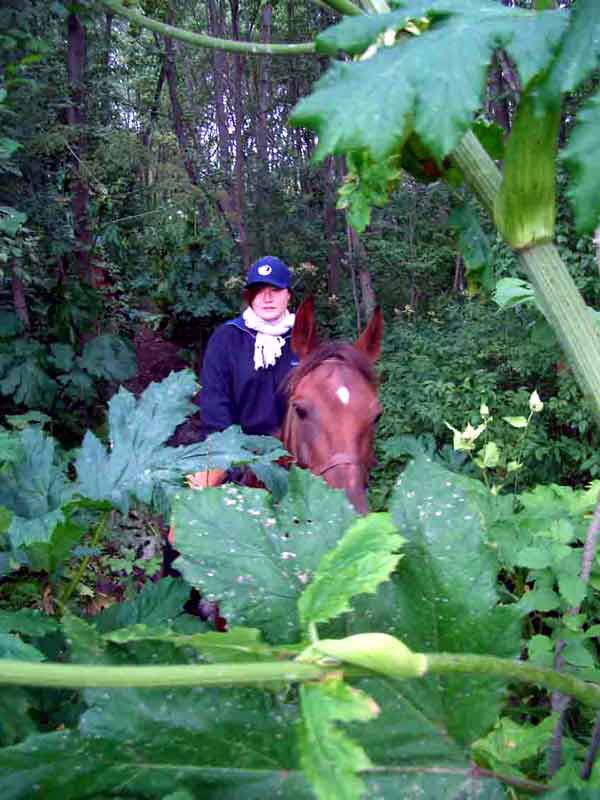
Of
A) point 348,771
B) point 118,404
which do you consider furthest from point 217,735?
point 118,404

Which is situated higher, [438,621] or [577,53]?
[577,53]

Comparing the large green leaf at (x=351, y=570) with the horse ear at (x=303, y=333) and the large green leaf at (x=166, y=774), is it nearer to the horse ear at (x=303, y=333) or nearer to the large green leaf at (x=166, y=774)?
the large green leaf at (x=166, y=774)

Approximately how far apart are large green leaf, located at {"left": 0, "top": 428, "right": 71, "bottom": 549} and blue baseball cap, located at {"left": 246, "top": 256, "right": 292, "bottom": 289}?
2467mm

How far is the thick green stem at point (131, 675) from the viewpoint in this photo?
1.38 feet

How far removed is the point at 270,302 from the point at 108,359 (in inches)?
198

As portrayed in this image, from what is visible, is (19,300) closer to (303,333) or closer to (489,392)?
(489,392)

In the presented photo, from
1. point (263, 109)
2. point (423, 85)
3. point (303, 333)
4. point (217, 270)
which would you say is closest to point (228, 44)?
point (423, 85)

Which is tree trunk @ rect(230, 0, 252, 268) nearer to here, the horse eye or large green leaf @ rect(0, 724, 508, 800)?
the horse eye

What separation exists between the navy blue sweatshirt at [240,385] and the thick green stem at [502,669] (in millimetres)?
2946

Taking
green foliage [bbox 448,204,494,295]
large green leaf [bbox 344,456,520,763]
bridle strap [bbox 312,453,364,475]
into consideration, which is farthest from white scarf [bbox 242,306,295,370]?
large green leaf [bbox 344,456,520,763]

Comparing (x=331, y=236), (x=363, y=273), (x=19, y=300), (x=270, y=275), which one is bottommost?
(x=270, y=275)

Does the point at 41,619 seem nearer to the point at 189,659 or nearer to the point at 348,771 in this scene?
the point at 189,659

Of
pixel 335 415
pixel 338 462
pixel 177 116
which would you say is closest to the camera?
pixel 338 462

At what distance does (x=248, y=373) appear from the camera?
3.66m
